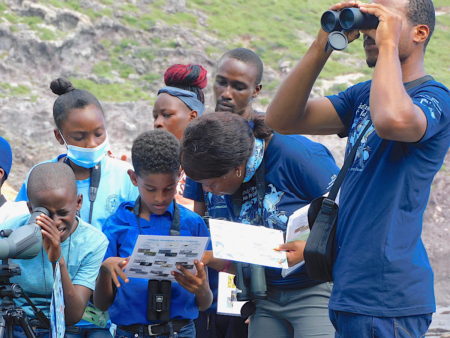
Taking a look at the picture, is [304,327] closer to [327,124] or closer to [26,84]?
[327,124]

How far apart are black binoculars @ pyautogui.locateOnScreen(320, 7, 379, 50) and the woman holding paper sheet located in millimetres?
795


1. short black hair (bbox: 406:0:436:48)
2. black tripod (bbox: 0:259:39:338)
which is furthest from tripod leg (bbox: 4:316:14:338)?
short black hair (bbox: 406:0:436:48)

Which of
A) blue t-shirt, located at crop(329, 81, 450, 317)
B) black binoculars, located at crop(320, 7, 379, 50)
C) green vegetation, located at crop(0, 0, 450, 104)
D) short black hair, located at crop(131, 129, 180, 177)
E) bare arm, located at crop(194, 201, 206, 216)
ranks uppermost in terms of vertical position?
black binoculars, located at crop(320, 7, 379, 50)

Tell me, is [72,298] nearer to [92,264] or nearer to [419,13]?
[92,264]

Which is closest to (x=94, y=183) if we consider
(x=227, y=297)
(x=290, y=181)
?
(x=227, y=297)

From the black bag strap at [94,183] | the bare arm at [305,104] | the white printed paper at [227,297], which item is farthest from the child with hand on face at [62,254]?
the bare arm at [305,104]

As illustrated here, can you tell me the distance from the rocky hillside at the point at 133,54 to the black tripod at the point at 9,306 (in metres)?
8.58

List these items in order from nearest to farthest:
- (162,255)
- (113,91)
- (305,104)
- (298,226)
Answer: (305,104) → (298,226) → (162,255) → (113,91)

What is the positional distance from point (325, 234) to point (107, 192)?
201 centimetres

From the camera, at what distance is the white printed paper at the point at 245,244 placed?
310cm

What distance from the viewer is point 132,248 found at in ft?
12.9

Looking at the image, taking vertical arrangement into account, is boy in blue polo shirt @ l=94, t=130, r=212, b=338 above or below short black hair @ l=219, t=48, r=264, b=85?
below

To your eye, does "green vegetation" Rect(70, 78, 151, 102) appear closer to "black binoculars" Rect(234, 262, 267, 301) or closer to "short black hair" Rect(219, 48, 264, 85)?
"short black hair" Rect(219, 48, 264, 85)

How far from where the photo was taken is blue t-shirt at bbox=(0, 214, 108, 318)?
3973 mm
